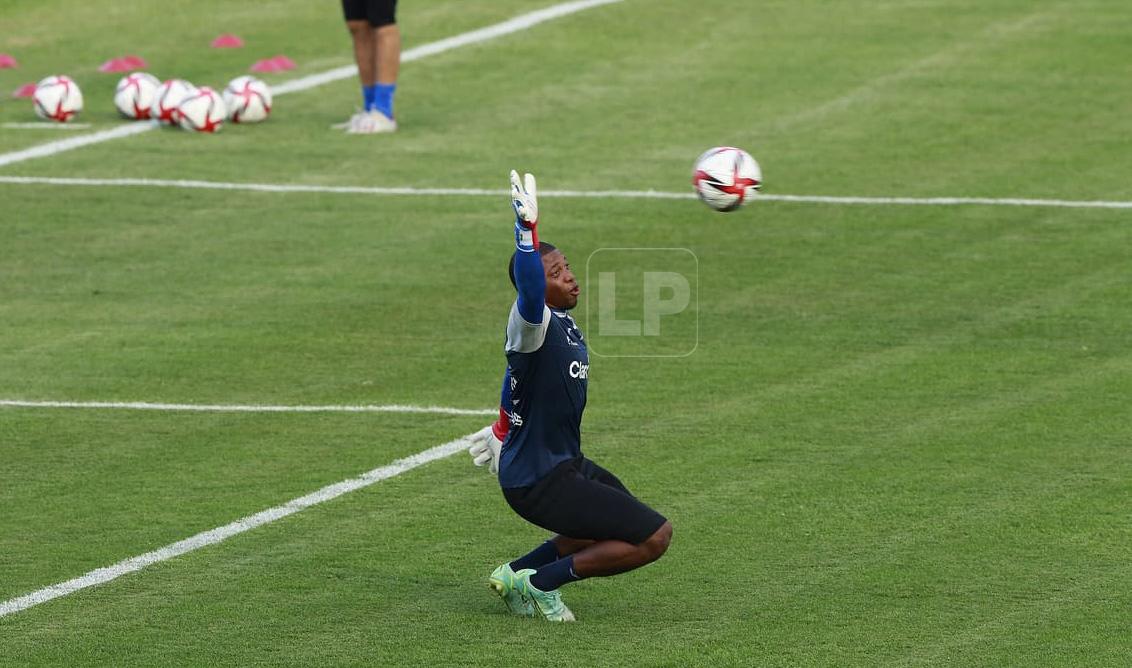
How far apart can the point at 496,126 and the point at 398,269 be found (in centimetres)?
580

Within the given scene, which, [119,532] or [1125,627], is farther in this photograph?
[119,532]

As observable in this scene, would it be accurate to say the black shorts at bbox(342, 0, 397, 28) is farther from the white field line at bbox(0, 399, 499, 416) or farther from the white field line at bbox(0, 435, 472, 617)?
the white field line at bbox(0, 435, 472, 617)

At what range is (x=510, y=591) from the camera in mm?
9008

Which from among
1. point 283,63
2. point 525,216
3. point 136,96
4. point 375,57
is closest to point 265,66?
point 283,63

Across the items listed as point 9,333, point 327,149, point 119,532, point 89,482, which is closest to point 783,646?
point 119,532

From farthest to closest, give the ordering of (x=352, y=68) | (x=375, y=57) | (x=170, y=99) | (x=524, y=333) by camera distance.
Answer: (x=352, y=68) → (x=170, y=99) → (x=375, y=57) → (x=524, y=333)

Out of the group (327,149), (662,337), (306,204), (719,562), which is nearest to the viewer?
(719,562)

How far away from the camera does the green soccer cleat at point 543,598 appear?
8.95 metres

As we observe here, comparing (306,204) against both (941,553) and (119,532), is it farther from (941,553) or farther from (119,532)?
(941,553)

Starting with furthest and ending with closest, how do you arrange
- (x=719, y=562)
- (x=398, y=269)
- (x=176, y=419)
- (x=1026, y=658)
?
(x=398, y=269), (x=176, y=419), (x=719, y=562), (x=1026, y=658)

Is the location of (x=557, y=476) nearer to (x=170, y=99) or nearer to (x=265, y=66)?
(x=170, y=99)

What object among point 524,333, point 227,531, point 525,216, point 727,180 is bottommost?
point 227,531

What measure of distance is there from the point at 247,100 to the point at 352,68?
11.0 feet

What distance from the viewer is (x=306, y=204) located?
62.6 ft
